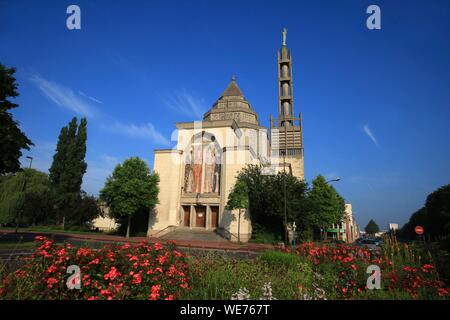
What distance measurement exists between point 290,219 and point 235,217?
21.9 ft

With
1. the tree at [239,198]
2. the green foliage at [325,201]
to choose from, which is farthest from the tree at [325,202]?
the tree at [239,198]

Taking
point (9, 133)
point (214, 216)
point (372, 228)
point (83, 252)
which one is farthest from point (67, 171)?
point (372, 228)

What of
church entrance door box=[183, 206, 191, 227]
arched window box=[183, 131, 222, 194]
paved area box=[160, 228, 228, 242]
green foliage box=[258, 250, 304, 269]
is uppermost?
arched window box=[183, 131, 222, 194]

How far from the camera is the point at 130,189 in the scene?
98.5ft

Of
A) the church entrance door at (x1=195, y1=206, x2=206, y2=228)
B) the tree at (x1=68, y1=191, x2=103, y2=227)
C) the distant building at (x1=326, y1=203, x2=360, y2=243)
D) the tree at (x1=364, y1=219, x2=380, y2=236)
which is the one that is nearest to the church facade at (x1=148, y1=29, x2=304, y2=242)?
the church entrance door at (x1=195, y1=206, x2=206, y2=228)

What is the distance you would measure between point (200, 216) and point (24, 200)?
25.8 meters

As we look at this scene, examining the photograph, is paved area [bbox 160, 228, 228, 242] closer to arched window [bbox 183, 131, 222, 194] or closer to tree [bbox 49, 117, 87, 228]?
arched window [bbox 183, 131, 222, 194]

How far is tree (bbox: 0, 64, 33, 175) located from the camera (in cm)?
1485

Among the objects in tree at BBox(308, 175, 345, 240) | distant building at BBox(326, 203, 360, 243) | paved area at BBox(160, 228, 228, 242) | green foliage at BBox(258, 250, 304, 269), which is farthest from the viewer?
distant building at BBox(326, 203, 360, 243)

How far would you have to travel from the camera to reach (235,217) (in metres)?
31.5

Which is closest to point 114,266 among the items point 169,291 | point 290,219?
point 169,291

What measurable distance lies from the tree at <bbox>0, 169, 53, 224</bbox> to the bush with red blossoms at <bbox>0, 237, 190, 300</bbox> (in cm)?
3891

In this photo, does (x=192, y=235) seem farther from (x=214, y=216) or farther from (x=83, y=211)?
(x=83, y=211)

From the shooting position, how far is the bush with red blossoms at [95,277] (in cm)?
416
